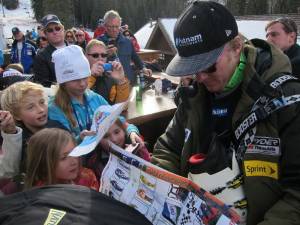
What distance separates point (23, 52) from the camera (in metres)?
7.45

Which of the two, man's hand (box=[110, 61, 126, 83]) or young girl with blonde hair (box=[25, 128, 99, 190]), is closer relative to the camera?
young girl with blonde hair (box=[25, 128, 99, 190])

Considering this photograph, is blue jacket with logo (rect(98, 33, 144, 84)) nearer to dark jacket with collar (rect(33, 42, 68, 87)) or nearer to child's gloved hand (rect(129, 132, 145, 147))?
Answer: dark jacket with collar (rect(33, 42, 68, 87))

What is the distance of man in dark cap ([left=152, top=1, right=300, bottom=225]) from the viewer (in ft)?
4.02

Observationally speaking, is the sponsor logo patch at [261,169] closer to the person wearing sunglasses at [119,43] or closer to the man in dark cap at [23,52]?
the person wearing sunglasses at [119,43]

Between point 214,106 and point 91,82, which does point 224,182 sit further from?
point 91,82

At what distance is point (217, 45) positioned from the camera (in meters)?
1.35

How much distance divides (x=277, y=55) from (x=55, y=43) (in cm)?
332

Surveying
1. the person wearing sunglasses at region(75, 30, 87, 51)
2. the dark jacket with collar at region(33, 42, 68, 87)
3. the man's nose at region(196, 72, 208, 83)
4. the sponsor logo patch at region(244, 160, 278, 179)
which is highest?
the man's nose at region(196, 72, 208, 83)

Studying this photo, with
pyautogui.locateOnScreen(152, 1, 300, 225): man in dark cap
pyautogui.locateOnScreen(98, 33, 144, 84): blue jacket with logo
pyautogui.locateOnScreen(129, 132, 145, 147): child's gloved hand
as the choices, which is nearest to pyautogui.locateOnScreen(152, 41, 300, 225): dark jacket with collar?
pyautogui.locateOnScreen(152, 1, 300, 225): man in dark cap

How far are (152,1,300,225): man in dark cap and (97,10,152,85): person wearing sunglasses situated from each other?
3.44 meters

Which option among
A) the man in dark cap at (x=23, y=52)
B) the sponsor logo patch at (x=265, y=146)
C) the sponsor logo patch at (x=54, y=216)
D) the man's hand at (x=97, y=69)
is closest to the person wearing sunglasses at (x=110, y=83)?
the man's hand at (x=97, y=69)

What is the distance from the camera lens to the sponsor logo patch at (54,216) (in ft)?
2.95

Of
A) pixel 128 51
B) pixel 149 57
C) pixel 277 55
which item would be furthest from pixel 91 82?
pixel 149 57

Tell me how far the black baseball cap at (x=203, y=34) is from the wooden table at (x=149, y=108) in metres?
2.04
